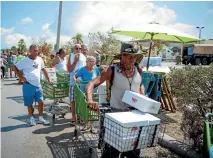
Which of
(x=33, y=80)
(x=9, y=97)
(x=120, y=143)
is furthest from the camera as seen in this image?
(x=9, y=97)

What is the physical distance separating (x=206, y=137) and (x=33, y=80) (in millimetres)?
4547

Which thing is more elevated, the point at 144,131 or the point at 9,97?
the point at 144,131

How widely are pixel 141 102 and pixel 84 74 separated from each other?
10.4 ft

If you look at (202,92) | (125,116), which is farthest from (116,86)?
(202,92)

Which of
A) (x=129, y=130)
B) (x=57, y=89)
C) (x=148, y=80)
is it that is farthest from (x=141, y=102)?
(x=148, y=80)

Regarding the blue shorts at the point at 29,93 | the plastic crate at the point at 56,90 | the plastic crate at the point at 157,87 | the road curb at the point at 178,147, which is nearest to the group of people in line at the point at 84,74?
the blue shorts at the point at 29,93

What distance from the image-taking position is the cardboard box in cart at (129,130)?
2.54m

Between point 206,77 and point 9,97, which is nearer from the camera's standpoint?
point 206,77

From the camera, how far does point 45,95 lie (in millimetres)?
7176

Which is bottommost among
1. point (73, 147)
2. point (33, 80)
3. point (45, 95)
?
point (73, 147)

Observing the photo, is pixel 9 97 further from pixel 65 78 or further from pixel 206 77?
pixel 206 77

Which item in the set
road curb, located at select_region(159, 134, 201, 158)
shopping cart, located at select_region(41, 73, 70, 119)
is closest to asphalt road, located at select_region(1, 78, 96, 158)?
shopping cart, located at select_region(41, 73, 70, 119)

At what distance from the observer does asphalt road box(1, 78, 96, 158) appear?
186 inches

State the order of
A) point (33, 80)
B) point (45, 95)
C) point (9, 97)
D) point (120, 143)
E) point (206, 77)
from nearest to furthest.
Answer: point (120, 143) → point (206, 77) → point (33, 80) → point (45, 95) → point (9, 97)
